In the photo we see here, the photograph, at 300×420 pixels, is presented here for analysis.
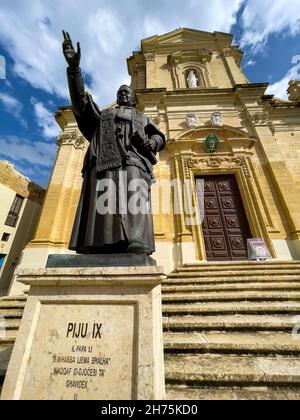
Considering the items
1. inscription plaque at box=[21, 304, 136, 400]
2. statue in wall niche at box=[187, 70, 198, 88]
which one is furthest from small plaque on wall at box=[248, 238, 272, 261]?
statue in wall niche at box=[187, 70, 198, 88]

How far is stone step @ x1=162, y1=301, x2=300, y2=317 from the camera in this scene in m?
3.29

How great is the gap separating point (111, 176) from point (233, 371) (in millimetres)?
2360

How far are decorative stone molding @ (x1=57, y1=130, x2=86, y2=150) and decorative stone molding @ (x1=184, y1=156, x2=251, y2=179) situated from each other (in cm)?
547

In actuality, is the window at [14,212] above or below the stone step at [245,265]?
above

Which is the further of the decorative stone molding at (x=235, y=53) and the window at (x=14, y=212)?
the window at (x=14, y=212)

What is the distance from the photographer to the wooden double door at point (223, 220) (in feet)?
25.8

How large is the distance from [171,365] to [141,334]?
113cm

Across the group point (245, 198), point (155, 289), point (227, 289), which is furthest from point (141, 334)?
point (245, 198)

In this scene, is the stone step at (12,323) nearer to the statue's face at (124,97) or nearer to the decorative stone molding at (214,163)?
the statue's face at (124,97)

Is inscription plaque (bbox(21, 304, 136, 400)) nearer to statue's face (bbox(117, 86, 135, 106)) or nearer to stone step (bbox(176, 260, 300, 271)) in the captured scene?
statue's face (bbox(117, 86, 135, 106))

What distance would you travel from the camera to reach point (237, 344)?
2.40 m

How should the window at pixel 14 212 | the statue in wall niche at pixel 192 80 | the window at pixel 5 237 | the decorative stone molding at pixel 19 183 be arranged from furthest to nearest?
the window at pixel 14 212 < the window at pixel 5 237 < the decorative stone molding at pixel 19 183 < the statue in wall niche at pixel 192 80

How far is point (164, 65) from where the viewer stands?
1362 centimetres

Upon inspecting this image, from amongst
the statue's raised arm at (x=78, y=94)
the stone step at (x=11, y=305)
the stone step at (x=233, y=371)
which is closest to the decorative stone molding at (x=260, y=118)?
the statue's raised arm at (x=78, y=94)
